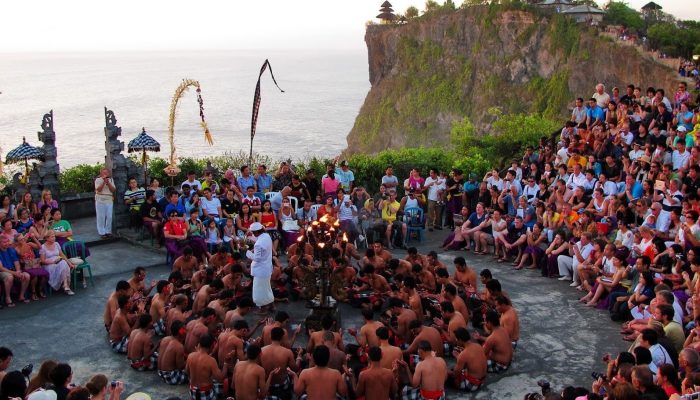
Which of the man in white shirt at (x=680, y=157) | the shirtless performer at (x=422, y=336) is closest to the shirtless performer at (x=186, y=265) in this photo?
the shirtless performer at (x=422, y=336)

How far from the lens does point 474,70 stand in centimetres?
6725

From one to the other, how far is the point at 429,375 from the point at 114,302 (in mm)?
5571

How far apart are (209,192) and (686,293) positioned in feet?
33.3

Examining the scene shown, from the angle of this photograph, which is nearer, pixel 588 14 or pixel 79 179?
pixel 79 179

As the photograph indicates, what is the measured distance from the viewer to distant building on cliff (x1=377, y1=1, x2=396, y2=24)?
73062 millimetres

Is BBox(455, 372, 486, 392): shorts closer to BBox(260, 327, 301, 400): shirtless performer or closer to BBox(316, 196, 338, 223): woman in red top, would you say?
BBox(260, 327, 301, 400): shirtless performer

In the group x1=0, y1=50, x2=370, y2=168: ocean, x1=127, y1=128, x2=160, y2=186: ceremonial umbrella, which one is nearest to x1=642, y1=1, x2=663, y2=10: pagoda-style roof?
x1=0, y1=50, x2=370, y2=168: ocean

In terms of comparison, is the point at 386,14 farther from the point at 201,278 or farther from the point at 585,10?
the point at 201,278

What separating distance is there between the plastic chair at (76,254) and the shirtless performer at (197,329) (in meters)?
4.85

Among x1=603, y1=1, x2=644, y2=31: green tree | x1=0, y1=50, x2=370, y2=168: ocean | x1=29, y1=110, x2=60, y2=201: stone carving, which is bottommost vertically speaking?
x1=0, y1=50, x2=370, y2=168: ocean

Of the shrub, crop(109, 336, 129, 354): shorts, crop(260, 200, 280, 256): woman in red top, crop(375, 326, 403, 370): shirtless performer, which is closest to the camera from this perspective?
crop(375, 326, 403, 370): shirtless performer

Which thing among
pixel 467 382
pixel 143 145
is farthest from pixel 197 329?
pixel 143 145

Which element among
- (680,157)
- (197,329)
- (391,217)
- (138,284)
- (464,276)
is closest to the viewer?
(197,329)

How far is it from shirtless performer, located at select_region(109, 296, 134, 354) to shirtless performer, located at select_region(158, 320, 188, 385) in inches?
53.5
